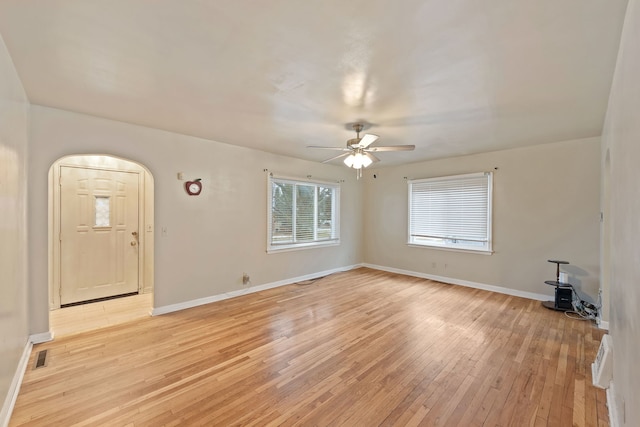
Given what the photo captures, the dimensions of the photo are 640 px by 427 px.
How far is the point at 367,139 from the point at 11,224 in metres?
3.27

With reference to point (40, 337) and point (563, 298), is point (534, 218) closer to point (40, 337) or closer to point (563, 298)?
point (563, 298)

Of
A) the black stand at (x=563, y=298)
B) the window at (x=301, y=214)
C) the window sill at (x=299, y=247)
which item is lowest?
the black stand at (x=563, y=298)

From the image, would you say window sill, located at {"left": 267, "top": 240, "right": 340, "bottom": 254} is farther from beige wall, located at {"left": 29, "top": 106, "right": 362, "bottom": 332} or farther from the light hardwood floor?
the light hardwood floor

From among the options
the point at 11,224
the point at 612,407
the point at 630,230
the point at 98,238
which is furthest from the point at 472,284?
the point at 98,238

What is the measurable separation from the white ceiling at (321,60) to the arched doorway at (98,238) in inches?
63.9

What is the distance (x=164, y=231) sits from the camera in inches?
150

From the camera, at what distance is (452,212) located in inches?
214

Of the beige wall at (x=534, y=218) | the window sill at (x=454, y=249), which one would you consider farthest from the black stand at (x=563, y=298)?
the window sill at (x=454, y=249)

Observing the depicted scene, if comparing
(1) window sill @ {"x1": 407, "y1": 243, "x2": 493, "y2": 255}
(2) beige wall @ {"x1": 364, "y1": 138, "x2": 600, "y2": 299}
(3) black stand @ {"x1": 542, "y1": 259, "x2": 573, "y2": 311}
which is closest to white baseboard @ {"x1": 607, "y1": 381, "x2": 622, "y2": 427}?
(3) black stand @ {"x1": 542, "y1": 259, "x2": 573, "y2": 311}

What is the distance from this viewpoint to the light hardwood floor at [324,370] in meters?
1.93

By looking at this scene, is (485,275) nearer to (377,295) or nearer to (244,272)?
(377,295)

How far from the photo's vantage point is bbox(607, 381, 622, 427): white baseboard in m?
1.76

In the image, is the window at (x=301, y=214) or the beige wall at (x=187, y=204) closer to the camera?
the beige wall at (x=187, y=204)

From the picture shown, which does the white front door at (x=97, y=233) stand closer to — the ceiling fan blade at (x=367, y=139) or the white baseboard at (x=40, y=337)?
the white baseboard at (x=40, y=337)
